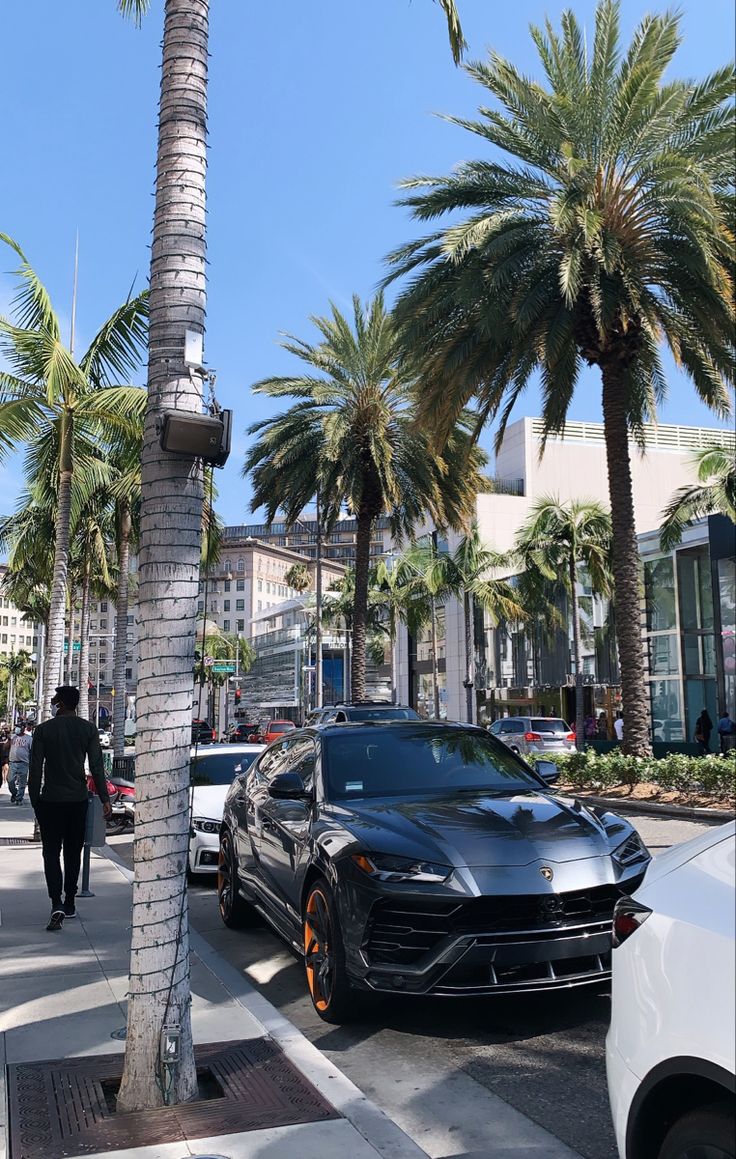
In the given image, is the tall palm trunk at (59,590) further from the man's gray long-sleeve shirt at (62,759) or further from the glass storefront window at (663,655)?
the glass storefront window at (663,655)

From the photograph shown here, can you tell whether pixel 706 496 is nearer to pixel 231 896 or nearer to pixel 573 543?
pixel 573 543

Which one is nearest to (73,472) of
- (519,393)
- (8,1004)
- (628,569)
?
(519,393)

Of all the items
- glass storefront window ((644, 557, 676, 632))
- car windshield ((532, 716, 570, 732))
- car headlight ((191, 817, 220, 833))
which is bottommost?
car headlight ((191, 817, 220, 833))

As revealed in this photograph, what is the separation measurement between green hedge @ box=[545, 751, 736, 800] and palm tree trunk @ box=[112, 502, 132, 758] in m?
12.6

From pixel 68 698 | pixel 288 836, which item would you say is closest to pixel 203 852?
pixel 68 698

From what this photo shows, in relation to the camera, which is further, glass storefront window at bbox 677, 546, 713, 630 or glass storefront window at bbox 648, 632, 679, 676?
glass storefront window at bbox 648, 632, 679, 676

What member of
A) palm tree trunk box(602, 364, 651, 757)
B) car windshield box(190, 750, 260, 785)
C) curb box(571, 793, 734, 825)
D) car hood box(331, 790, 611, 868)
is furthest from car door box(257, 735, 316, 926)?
palm tree trunk box(602, 364, 651, 757)

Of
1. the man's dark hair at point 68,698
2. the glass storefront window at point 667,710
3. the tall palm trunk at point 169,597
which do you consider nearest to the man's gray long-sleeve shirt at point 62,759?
the man's dark hair at point 68,698

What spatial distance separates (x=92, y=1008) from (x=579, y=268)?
46.3 ft

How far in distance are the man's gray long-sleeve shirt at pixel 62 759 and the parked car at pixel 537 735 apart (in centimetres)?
2243

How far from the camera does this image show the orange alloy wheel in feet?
18.1

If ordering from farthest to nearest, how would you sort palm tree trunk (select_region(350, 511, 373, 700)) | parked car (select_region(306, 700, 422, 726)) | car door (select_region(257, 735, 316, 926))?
palm tree trunk (select_region(350, 511, 373, 700))
parked car (select_region(306, 700, 422, 726))
car door (select_region(257, 735, 316, 926))

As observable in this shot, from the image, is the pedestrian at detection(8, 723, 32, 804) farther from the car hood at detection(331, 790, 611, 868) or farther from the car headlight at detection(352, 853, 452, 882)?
the car headlight at detection(352, 853, 452, 882)

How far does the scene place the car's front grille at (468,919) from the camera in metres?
4.96
